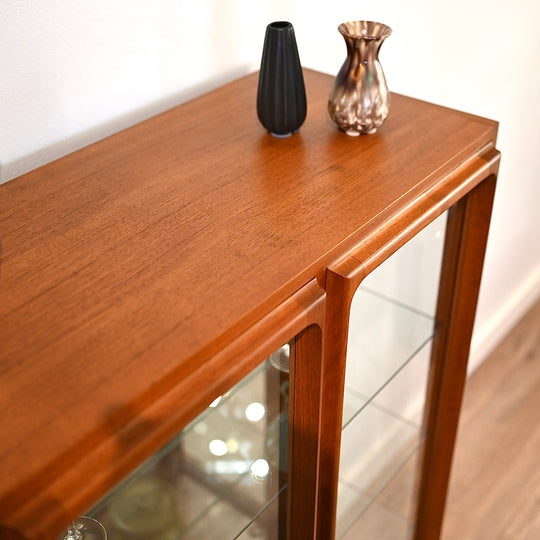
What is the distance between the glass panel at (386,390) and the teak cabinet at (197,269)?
81 millimetres

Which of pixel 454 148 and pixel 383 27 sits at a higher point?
pixel 383 27

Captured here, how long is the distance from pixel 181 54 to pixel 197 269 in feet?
1.38

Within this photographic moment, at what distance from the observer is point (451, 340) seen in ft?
3.72

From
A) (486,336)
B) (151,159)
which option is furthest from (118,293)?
(486,336)

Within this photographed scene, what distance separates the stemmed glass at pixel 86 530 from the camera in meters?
0.71

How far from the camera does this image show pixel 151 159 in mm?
862

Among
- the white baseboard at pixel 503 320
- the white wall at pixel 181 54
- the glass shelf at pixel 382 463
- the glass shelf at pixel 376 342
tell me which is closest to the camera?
the white wall at pixel 181 54

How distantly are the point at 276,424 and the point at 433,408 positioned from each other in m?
0.51

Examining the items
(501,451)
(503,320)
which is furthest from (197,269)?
(503,320)

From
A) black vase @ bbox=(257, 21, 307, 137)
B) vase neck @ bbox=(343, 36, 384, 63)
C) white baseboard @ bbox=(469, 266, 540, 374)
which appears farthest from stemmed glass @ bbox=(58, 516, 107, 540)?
white baseboard @ bbox=(469, 266, 540, 374)

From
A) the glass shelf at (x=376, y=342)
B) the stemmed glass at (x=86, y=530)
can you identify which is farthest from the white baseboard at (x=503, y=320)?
the stemmed glass at (x=86, y=530)

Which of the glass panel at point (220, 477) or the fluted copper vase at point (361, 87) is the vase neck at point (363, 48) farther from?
the glass panel at point (220, 477)

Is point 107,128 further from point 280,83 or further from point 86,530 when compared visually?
point 86,530

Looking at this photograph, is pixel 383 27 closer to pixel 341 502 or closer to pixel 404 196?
pixel 404 196
